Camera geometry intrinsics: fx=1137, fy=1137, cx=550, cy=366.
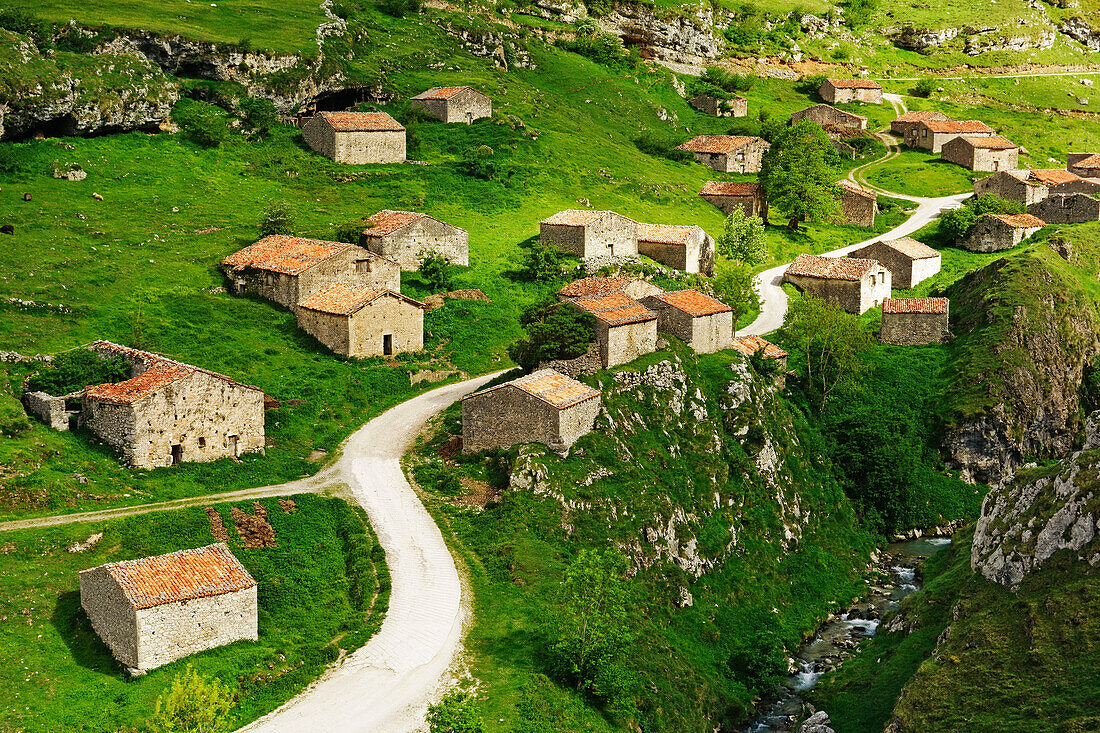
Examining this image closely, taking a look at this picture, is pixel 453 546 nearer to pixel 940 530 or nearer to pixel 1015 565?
pixel 1015 565

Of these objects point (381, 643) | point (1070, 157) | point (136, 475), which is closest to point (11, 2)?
point (136, 475)

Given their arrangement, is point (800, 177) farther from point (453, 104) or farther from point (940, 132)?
point (940, 132)

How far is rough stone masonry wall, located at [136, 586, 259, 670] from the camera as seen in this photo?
4441 cm

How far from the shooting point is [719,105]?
16038cm

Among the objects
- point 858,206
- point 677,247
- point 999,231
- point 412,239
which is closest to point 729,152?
point 858,206

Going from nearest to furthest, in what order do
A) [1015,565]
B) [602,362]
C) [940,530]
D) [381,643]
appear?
[381,643], [1015,565], [602,362], [940,530]

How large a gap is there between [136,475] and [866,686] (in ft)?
124

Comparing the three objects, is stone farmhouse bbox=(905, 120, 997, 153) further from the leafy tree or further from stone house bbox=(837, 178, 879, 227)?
the leafy tree

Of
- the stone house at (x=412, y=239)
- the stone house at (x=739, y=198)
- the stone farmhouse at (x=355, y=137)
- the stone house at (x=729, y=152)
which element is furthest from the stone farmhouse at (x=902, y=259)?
the stone farmhouse at (x=355, y=137)

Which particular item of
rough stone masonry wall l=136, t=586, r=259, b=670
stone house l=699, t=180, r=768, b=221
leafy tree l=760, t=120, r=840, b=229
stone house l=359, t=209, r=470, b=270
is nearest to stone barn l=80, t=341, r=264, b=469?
rough stone masonry wall l=136, t=586, r=259, b=670

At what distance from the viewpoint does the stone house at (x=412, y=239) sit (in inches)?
3509

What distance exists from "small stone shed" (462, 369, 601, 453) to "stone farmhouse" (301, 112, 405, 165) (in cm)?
5250

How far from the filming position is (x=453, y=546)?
5706 cm

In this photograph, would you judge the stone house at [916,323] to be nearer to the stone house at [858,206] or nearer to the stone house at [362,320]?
the stone house at [858,206]
